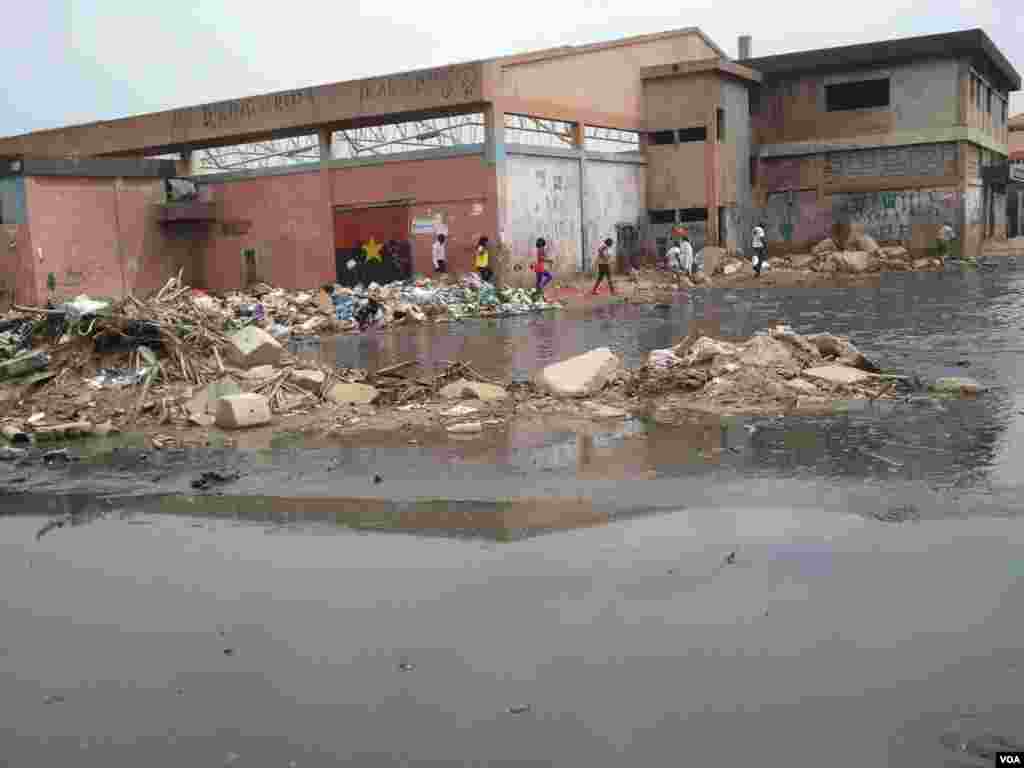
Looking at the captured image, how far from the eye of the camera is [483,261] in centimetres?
2264

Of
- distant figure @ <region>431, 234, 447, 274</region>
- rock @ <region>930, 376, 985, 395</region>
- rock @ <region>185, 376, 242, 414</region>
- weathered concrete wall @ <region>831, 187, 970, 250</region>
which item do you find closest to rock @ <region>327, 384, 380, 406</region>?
rock @ <region>185, 376, 242, 414</region>

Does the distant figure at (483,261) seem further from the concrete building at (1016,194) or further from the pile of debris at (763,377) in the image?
the concrete building at (1016,194)

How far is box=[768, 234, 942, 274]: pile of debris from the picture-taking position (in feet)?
94.6

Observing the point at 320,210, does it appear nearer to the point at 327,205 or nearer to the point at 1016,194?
the point at 327,205

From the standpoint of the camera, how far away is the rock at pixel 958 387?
905cm

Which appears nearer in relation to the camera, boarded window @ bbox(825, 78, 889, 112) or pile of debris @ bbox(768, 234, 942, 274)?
pile of debris @ bbox(768, 234, 942, 274)

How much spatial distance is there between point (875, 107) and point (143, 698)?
3216 cm

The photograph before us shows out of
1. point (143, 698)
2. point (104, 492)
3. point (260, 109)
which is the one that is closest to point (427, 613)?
point (143, 698)

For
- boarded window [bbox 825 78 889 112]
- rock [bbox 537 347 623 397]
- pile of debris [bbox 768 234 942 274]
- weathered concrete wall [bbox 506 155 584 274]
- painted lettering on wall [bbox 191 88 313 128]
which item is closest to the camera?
rock [bbox 537 347 623 397]

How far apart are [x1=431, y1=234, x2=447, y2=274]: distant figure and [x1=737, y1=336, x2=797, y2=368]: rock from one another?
572 inches

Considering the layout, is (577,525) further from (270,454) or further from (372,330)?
(372,330)

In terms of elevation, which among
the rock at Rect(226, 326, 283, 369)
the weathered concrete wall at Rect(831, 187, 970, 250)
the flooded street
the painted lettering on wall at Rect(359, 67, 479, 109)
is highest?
the painted lettering on wall at Rect(359, 67, 479, 109)

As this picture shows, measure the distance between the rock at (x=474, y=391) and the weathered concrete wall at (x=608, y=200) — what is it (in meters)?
17.7

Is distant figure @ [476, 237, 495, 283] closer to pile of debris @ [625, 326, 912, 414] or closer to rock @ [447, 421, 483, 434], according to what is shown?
pile of debris @ [625, 326, 912, 414]
